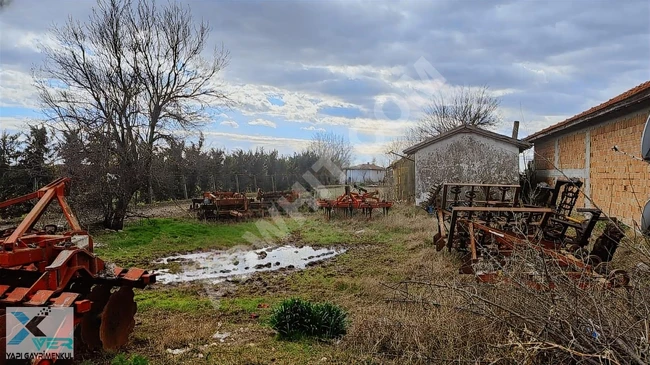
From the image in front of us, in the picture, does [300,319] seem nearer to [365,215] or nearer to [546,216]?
[546,216]

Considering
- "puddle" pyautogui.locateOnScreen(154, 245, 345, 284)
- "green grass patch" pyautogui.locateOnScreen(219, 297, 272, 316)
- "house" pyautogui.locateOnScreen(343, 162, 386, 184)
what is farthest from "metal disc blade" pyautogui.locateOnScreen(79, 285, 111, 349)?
"house" pyautogui.locateOnScreen(343, 162, 386, 184)

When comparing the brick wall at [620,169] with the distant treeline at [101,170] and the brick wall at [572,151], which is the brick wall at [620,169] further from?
the distant treeline at [101,170]

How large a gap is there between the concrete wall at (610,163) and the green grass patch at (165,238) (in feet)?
29.0

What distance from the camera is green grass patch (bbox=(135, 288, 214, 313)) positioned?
5.33 m

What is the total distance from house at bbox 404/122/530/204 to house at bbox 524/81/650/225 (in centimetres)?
246

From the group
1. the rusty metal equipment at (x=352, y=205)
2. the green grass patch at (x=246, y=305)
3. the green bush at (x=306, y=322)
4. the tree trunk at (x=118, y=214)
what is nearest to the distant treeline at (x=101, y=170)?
the tree trunk at (x=118, y=214)

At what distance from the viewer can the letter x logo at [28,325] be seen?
3.07m

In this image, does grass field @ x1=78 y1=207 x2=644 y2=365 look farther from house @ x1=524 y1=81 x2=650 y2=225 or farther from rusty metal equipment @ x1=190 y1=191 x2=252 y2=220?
house @ x1=524 y1=81 x2=650 y2=225

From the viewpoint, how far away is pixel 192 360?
3.62m

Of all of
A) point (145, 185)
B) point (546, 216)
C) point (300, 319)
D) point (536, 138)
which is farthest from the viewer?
point (536, 138)

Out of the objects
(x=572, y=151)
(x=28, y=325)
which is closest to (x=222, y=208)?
(x=28, y=325)

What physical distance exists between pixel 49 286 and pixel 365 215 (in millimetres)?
12455

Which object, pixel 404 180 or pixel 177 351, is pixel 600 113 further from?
pixel 177 351

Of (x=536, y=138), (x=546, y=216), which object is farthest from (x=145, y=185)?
(x=536, y=138)
